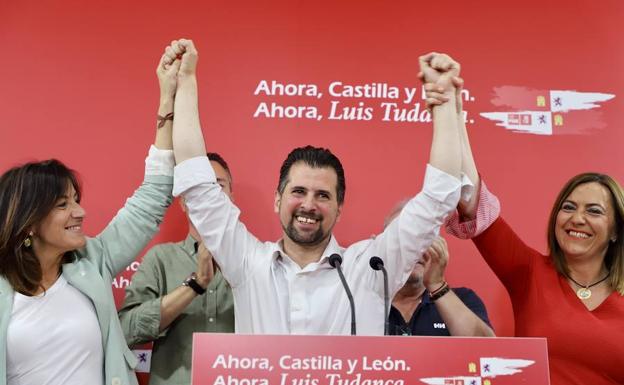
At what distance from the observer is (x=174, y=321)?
7.02 feet

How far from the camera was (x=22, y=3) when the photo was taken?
2.66 meters

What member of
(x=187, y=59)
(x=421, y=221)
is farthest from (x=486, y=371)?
(x=187, y=59)

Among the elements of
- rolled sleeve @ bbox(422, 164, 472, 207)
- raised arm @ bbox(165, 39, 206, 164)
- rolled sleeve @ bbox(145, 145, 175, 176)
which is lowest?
rolled sleeve @ bbox(422, 164, 472, 207)

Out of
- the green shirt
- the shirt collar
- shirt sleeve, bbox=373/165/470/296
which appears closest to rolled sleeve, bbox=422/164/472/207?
shirt sleeve, bbox=373/165/470/296

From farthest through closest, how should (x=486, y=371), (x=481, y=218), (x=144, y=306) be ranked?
(x=144, y=306) < (x=481, y=218) < (x=486, y=371)

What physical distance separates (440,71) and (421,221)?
0.40 meters

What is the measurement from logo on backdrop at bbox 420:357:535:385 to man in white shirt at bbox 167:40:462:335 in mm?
472

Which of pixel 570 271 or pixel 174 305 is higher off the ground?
pixel 570 271

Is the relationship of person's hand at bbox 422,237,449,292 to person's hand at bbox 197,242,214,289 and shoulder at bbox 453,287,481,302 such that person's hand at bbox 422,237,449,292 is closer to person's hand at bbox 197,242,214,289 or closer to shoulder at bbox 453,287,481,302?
shoulder at bbox 453,287,481,302

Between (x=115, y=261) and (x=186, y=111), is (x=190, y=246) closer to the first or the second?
(x=115, y=261)

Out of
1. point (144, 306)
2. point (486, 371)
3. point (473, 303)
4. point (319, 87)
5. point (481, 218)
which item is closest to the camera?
point (486, 371)

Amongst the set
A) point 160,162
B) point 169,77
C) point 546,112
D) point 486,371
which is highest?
point 546,112

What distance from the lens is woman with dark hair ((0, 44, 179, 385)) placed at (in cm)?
167

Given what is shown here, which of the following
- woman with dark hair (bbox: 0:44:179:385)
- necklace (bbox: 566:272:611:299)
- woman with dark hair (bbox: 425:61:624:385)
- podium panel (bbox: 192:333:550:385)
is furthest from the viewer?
necklace (bbox: 566:272:611:299)
